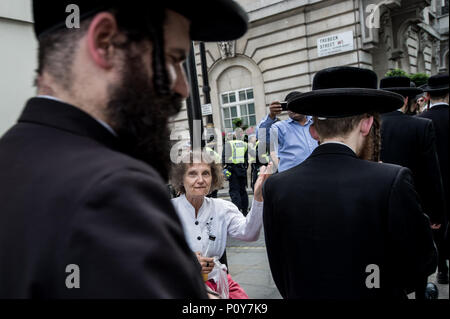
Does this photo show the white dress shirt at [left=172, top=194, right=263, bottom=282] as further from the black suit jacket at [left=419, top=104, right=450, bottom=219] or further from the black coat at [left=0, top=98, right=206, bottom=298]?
the black suit jacket at [left=419, top=104, right=450, bottom=219]

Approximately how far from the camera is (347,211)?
73.1 inches

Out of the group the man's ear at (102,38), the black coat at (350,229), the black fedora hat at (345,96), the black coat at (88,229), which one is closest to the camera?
the black coat at (88,229)

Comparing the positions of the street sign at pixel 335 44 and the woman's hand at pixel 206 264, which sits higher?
the street sign at pixel 335 44

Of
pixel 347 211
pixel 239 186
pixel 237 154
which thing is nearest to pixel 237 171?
pixel 239 186

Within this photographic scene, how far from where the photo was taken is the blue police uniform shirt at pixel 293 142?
546 centimetres

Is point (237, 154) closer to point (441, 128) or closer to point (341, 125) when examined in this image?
point (441, 128)

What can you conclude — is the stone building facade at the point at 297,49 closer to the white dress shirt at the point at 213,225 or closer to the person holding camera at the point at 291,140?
the person holding camera at the point at 291,140

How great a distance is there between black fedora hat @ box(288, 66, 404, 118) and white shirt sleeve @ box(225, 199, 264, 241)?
796 mm

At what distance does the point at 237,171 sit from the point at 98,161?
334 inches

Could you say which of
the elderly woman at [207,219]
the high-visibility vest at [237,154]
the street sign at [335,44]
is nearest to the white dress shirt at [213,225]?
the elderly woman at [207,219]

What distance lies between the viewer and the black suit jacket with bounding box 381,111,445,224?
3943mm

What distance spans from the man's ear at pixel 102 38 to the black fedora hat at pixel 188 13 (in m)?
0.03
